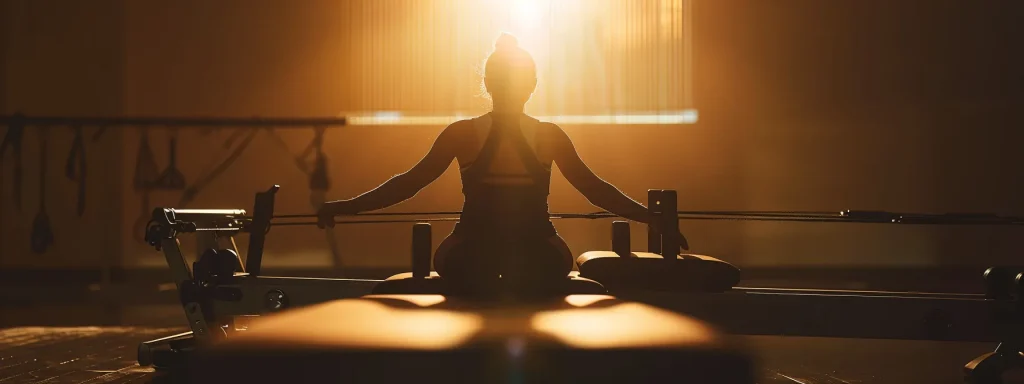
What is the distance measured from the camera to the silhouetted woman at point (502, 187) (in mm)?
1695

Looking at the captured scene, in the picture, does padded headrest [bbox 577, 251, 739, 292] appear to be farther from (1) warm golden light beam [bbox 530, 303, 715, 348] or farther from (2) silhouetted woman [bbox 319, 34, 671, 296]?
(1) warm golden light beam [bbox 530, 303, 715, 348]

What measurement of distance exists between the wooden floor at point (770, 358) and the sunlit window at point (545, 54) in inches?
94.7

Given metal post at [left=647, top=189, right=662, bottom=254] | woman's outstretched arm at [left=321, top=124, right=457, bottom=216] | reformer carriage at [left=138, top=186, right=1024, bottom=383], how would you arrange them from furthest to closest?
metal post at [left=647, top=189, right=662, bottom=254] < woman's outstretched arm at [left=321, top=124, right=457, bottom=216] < reformer carriage at [left=138, top=186, right=1024, bottom=383]

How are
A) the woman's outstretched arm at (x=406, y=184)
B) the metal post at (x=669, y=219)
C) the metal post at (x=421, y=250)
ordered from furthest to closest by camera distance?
the metal post at (x=669, y=219) < the metal post at (x=421, y=250) < the woman's outstretched arm at (x=406, y=184)

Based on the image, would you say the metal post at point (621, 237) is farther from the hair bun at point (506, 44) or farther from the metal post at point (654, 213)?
the hair bun at point (506, 44)

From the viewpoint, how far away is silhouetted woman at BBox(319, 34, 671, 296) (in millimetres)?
1695

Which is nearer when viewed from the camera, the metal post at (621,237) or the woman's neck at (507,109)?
the woman's neck at (507,109)

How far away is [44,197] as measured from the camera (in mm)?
6121

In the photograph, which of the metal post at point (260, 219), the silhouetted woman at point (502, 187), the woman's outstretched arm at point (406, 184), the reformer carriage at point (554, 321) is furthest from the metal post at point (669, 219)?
the metal post at point (260, 219)

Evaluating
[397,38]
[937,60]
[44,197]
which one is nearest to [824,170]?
[937,60]

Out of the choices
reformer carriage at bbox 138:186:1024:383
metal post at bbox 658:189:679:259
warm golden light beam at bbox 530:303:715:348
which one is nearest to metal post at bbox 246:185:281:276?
reformer carriage at bbox 138:186:1024:383

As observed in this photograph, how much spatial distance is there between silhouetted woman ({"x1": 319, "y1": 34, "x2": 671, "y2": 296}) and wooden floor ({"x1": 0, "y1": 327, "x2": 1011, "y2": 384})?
1108 mm

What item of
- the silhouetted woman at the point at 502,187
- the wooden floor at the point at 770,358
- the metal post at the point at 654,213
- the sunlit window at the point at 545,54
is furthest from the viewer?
the sunlit window at the point at 545,54

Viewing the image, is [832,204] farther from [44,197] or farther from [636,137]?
[44,197]
